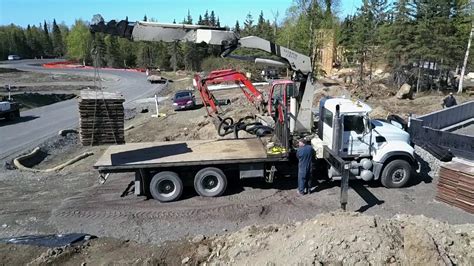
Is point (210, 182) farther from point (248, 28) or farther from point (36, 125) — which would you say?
point (248, 28)

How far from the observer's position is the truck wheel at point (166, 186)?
11836 millimetres

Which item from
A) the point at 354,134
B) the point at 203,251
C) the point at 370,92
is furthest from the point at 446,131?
the point at 370,92

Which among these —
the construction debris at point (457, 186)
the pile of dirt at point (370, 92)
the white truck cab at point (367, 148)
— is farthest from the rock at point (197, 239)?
the pile of dirt at point (370, 92)

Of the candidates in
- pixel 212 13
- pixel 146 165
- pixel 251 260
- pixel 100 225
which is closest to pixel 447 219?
pixel 251 260

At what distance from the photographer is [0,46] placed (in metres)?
113

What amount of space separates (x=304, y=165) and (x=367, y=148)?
212 cm

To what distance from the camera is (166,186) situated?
11984 millimetres

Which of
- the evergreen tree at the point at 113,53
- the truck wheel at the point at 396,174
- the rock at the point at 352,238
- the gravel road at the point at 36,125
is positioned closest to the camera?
the rock at the point at 352,238

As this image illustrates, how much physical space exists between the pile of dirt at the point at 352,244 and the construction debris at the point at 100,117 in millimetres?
5549

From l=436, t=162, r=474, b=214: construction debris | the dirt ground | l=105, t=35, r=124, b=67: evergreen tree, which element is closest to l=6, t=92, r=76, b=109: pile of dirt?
the dirt ground

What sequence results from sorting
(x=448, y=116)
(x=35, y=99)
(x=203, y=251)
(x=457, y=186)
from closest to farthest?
(x=203, y=251), (x=457, y=186), (x=448, y=116), (x=35, y=99)

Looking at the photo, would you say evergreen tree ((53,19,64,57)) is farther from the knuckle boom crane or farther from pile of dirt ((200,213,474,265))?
pile of dirt ((200,213,474,265))

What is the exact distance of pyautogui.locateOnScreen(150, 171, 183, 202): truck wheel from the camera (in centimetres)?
1184

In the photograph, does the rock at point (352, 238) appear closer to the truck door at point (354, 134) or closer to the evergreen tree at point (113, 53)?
the truck door at point (354, 134)
